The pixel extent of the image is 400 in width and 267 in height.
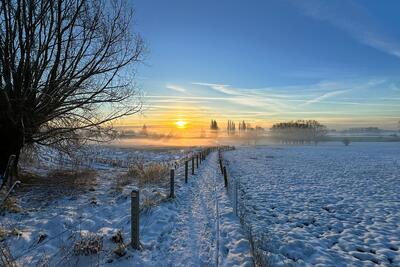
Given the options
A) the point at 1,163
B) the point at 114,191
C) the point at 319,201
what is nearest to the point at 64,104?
the point at 1,163

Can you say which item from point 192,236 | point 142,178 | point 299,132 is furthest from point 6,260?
point 299,132

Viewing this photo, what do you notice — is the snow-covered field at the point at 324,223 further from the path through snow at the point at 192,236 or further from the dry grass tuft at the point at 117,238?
the dry grass tuft at the point at 117,238

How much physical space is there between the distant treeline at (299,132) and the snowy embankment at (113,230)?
14419 cm

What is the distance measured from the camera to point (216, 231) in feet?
25.1

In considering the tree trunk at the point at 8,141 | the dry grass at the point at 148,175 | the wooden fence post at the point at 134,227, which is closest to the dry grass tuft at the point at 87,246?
the wooden fence post at the point at 134,227

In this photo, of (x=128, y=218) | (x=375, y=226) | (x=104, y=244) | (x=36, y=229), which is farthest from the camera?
(x=375, y=226)

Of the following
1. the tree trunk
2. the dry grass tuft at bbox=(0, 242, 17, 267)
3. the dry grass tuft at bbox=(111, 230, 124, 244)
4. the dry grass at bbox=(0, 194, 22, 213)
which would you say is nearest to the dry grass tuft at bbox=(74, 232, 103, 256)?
the dry grass tuft at bbox=(111, 230, 124, 244)

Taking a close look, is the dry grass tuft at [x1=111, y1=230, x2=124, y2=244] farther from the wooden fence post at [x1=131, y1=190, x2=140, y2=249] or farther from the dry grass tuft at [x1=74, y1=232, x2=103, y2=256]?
the dry grass tuft at [x1=74, y1=232, x2=103, y2=256]

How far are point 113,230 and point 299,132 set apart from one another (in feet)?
537

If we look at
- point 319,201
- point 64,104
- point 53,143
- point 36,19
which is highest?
point 36,19

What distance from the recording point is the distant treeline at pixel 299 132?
502 feet

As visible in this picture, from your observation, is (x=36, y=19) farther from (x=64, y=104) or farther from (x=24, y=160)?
(x=24, y=160)

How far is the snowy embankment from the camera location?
5.71m

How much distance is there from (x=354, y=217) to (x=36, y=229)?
9.84m
